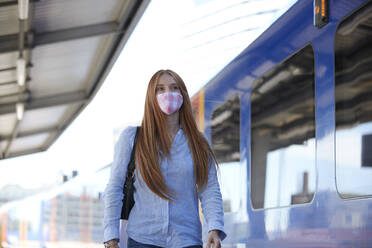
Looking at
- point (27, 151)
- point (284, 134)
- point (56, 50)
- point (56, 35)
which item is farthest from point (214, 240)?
point (27, 151)

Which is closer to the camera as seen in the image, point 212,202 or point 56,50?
point 212,202

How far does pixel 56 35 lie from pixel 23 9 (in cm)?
216

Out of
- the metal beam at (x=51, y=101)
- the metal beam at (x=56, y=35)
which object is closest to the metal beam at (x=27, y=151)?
the metal beam at (x=51, y=101)

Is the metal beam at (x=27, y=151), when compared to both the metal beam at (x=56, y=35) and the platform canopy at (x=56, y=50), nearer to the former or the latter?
the platform canopy at (x=56, y=50)

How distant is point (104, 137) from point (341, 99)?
8279 millimetres

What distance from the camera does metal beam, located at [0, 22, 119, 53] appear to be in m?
11.3

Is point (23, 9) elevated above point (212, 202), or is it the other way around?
point (23, 9)

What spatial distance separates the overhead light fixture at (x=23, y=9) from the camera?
9191 mm

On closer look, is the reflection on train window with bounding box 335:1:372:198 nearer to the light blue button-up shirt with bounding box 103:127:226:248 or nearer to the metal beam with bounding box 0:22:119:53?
the light blue button-up shirt with bounding box 103:127:226:248

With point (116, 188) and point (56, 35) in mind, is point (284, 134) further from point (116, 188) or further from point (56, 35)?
point (56, 35)

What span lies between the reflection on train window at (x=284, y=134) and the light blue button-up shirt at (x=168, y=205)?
0.80 metres

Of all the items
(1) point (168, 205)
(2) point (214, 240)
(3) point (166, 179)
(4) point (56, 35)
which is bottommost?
(2) point (214, 240)

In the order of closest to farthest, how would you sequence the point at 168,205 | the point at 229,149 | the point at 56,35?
1. the point at 168,205
2. the point at 229,149
3. the point at 56,35

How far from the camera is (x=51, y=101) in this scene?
56.4ft
